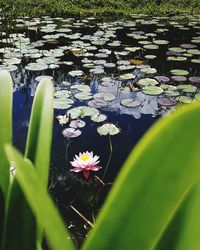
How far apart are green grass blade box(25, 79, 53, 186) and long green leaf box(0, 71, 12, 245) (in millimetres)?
30

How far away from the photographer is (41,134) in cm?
41

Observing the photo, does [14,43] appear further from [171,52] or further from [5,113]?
[5,113]

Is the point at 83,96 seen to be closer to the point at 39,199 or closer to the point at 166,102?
the point at 166,102

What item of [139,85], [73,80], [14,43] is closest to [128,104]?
[139,85]

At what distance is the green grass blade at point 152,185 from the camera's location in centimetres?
23

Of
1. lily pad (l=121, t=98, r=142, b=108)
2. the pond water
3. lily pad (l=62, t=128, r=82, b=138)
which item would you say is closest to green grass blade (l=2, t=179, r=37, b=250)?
the pond water

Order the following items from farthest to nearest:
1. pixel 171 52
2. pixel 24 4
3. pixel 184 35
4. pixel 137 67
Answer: pixel 24 4
pixel 184 35
pixel 171 52
pixel 137 67

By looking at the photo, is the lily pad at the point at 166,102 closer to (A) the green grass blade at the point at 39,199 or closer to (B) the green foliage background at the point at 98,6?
(A) the green grass blade at the point at 39,199

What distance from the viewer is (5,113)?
0.44 m

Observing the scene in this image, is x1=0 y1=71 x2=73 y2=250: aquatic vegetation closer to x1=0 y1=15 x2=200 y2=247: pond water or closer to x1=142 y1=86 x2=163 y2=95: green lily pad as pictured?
x1=0 y1=15 x2=200 y2=247: pond water

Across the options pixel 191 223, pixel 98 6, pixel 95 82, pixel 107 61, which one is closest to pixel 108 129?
pixel 95 82

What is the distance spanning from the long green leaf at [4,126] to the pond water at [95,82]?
70 centimetres

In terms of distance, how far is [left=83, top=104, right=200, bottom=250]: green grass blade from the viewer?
229 millimetres

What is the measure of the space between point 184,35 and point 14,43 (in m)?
1.80
